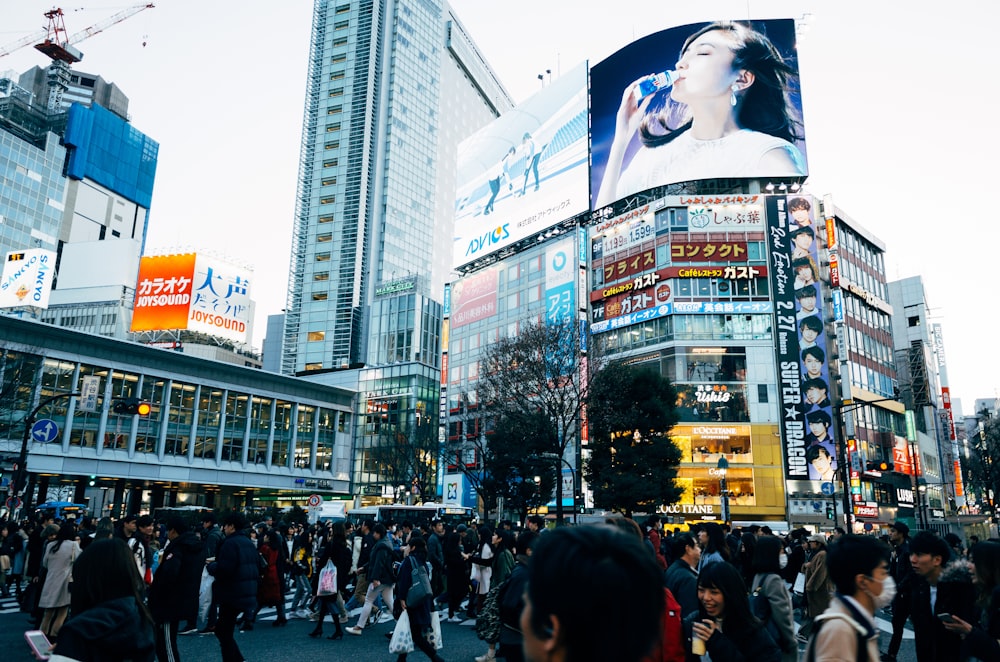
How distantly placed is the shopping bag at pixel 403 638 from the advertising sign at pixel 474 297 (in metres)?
58.4

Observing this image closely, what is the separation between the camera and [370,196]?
10112 cm

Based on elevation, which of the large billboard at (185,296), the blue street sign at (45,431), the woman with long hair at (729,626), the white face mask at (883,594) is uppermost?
the large billboard at (185,296)

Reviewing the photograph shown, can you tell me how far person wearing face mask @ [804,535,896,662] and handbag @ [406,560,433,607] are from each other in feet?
20.3

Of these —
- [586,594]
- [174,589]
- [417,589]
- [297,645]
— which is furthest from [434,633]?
[586,594]

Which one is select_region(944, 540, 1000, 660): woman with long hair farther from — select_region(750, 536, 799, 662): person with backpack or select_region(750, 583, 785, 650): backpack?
select_region(750, 583, 785, 650): backpack

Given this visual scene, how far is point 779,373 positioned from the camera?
165 feet

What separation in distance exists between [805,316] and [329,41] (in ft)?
288

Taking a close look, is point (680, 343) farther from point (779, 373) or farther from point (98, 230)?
point (98, 230)

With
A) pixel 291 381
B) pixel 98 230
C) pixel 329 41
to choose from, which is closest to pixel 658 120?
pixel 291 381

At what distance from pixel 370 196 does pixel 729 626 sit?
101248 millimetres

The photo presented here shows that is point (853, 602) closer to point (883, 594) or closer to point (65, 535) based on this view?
point (883, 594)

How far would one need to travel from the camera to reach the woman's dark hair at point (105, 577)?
13.2ft

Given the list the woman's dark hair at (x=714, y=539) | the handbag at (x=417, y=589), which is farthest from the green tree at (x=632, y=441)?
the handbag at (x=417, y=589)

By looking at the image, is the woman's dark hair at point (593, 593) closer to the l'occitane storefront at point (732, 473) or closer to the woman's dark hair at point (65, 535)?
the woman's dark hair at point (65, 535)
